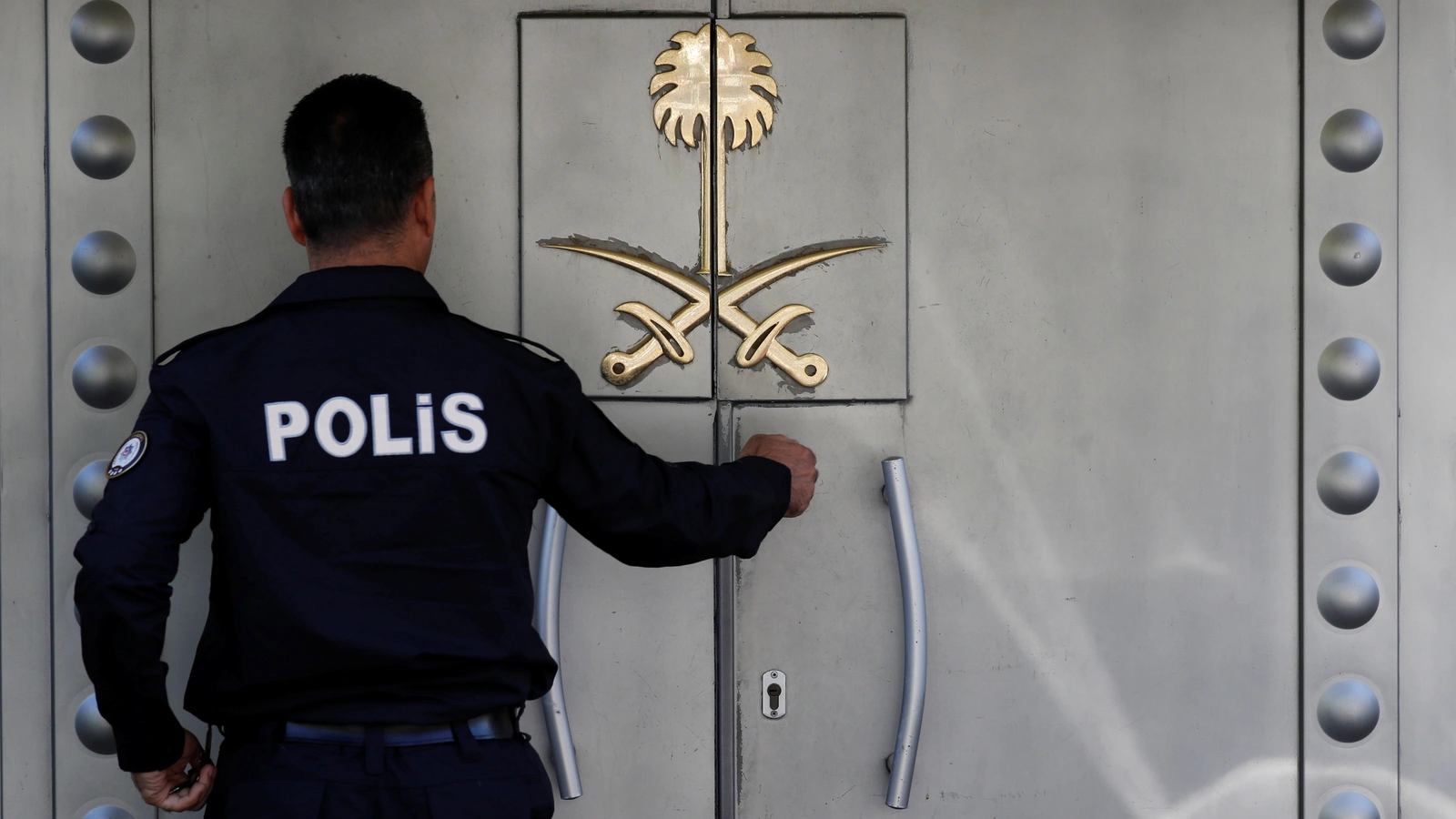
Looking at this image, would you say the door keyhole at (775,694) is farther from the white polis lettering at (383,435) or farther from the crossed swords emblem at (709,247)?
the white polis lettering at (383,435)

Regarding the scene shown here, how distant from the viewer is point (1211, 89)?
1535mm

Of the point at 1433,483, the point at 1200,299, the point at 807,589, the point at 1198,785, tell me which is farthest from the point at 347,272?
the point at 1433,483

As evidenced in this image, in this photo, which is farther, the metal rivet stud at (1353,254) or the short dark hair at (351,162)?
the metal rivet stud at (1353,254)

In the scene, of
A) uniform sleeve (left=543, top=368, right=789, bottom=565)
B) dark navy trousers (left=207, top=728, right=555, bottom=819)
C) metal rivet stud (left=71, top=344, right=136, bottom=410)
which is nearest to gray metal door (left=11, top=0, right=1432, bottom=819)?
metal rivet stud (left=71, top=344, right=136, bottom=410)

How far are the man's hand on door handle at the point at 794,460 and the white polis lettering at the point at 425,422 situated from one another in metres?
0.39

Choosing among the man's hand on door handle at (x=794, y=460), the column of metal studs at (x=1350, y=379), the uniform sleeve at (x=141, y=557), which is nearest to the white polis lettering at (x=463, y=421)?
the uniform sleeve at (x=141, y=557)

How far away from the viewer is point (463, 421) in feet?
4.07

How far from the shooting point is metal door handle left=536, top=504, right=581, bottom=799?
1486 millimetres

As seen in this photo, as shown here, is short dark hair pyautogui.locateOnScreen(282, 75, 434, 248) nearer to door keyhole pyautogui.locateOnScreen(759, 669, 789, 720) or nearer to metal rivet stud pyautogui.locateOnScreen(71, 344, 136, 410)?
metal rivet stud pyautogui.locateOnScreen(71, 344, 136, 410)

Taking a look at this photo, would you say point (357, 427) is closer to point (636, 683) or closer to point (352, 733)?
point (352, 733)

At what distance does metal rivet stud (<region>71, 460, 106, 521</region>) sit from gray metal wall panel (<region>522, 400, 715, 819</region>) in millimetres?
565

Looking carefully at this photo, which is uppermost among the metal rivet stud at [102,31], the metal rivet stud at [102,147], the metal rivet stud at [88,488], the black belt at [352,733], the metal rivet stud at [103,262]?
the metal rivet stud at [102,31]

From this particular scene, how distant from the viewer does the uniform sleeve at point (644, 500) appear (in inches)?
51.8

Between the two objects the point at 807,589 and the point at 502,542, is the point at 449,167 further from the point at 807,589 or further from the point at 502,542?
the point at 807,589
